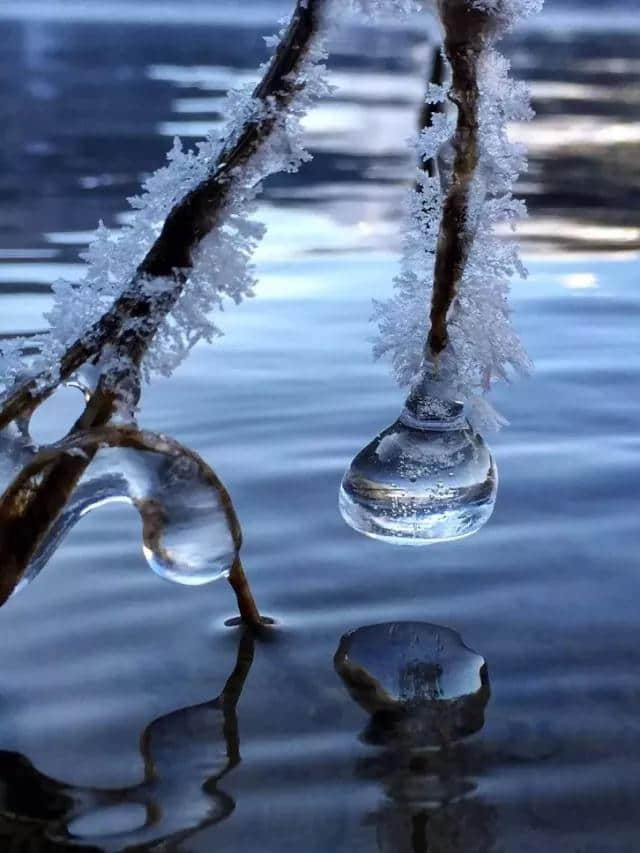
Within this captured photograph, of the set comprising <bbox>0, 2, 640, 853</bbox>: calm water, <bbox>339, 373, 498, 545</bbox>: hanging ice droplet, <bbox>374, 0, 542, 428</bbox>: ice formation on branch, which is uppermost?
<bbox>374, 0, 542, 428</bbox>: ice formation on branch

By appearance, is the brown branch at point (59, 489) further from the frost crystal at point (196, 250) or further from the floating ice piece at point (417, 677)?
the floating ice piece at point (417, 677)

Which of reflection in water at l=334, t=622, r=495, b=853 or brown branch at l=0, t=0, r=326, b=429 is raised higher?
brown branch at l=0, t=0, r=326, b=429

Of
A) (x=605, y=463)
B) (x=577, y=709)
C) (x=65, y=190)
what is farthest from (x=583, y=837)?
(x=65, y=190)

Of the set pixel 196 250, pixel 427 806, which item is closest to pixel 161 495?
pixel 196 250

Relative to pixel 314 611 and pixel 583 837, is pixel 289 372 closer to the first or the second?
pixel 314 611

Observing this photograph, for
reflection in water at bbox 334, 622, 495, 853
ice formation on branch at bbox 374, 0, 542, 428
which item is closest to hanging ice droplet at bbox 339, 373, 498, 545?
ice formation on branch at bbox 374, 0, 542, 428

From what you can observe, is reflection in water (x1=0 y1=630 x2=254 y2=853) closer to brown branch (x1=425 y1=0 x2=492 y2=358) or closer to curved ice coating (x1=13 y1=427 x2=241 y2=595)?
curved ice coating (x1=13 y1=427 x2=241 y2=595)
